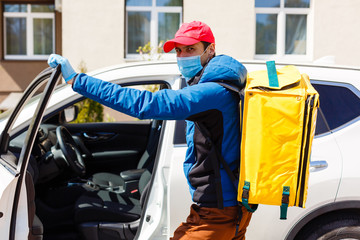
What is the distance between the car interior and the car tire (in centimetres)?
105

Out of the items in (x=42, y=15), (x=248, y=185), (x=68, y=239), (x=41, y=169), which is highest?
(x=42, y=15)

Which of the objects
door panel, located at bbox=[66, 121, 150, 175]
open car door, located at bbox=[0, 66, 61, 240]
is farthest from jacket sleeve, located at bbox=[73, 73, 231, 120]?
door panel, located at bbox=[66, 121, 150, 175]

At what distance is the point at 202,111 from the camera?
6.37 feet

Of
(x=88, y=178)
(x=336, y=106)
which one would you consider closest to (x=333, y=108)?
(x=336, y=106)

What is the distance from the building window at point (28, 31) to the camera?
12.3 m

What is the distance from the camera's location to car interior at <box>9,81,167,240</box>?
3059mm

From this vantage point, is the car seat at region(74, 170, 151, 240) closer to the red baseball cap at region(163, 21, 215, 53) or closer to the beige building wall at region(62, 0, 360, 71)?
the red baseball cap at region(163, 21, 215, 53)

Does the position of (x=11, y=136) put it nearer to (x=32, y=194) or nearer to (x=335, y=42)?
(x=32, y=194)

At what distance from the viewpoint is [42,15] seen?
12.3 meters

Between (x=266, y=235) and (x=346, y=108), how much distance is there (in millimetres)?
951

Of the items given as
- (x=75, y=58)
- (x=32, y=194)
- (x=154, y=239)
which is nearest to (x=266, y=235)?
(x=154, y=239)

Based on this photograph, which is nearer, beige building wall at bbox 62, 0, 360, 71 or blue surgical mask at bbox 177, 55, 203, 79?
blue surgical mask at bbox 177, 55, 203, 79

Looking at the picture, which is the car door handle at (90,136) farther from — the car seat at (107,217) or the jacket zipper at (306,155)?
the jacket zipper at (306,155)

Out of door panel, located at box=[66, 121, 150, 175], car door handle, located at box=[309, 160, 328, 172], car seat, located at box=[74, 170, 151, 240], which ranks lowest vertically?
car seat, located at box=[74, 170, 151, 240]
